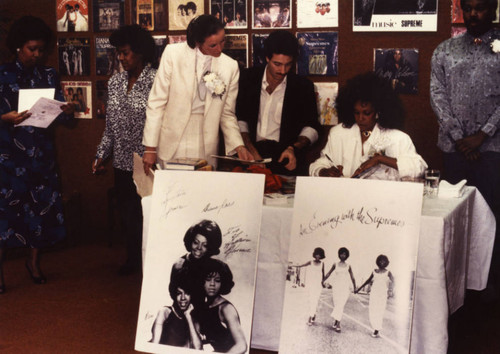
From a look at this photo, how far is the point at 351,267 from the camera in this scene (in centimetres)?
208

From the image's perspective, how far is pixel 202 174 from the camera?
2.28 meters

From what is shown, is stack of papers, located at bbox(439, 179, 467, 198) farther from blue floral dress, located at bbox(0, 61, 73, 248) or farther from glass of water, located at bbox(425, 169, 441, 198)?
blue floral dress, located at bbox(0, 61, 73, 248)

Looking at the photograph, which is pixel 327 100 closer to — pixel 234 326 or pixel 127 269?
pixel 127 269

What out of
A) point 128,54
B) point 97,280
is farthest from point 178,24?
point 97,280

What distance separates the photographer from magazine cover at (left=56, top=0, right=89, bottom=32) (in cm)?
476

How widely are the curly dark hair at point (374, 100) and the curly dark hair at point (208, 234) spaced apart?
121 cm

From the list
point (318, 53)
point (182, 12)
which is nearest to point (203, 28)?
point (318, 53)

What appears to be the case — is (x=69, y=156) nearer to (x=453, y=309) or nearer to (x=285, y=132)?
(x=285, y=132)

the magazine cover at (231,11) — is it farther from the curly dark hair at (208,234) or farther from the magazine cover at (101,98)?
the curly dark hair at (208,234)

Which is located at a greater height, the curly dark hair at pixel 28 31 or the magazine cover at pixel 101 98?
the curly dark hair at pixel 28 31

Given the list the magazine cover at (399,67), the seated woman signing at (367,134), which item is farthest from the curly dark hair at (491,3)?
the seated woman signing at (367,134)

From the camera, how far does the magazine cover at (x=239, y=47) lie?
441 centimetres

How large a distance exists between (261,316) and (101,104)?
2864 mm

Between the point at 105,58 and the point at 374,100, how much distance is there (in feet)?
7.86
